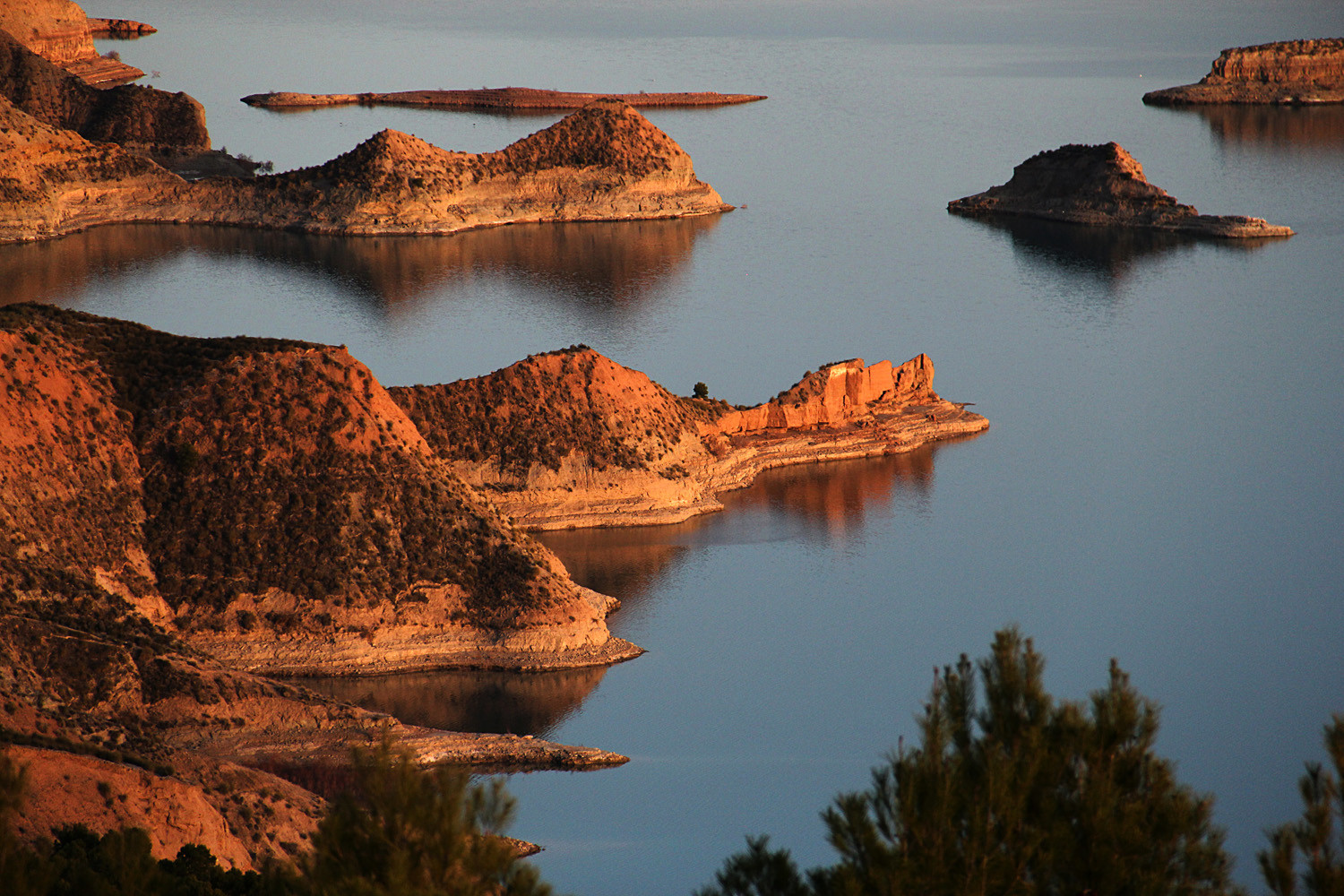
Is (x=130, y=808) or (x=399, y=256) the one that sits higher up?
(x=399, y=256)

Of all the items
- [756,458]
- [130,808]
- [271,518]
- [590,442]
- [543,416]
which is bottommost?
[130,808]

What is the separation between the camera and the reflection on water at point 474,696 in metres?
56.9

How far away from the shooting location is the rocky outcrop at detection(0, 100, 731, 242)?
139875mm

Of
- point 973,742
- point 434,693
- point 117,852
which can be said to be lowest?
point 434,693

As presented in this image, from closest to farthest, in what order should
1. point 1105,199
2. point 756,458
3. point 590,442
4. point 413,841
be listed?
point 413,841, point 590,442, point 756,458, point 1105,199

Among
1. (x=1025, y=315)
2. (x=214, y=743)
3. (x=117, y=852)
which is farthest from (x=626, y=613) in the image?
(x=1025, y=315)

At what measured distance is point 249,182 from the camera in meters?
150

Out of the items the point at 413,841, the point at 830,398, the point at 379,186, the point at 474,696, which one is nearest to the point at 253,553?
the point at 474,696

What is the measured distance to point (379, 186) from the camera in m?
145

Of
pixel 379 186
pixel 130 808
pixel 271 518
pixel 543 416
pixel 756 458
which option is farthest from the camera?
pixel 379 186

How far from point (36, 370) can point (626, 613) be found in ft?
76.1

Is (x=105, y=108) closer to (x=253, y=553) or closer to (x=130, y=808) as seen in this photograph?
(x=253, y=553)

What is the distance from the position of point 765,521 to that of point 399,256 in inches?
2715

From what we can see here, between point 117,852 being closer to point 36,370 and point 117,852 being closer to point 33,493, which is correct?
point 33,493
